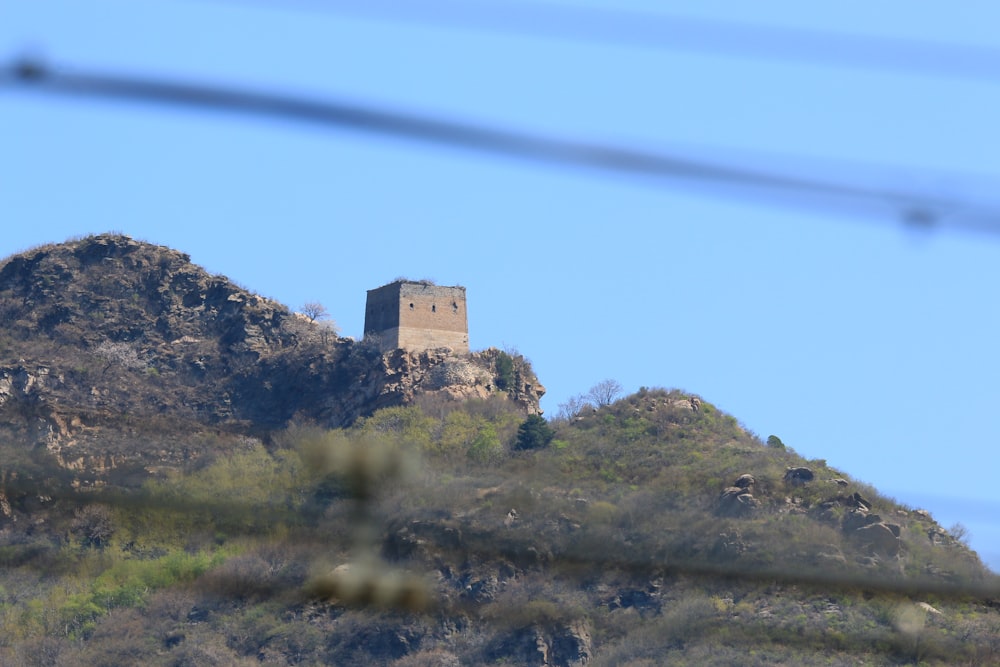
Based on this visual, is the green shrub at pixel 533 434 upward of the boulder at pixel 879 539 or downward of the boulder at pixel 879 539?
upward

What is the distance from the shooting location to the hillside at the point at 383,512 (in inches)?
1880

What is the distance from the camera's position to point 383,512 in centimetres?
3391

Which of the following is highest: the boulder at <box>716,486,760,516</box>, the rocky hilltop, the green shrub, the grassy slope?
the rocky hilltop

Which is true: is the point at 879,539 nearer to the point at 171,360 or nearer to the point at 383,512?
the point at 383,512

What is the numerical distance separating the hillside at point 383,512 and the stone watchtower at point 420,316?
30.8 inches

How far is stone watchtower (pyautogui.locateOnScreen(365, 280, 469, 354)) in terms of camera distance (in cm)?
8156

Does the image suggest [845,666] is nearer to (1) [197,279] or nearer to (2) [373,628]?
(2) [373,628]

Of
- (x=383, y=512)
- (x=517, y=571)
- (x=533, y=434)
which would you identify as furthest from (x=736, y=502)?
(x=383, y=512)

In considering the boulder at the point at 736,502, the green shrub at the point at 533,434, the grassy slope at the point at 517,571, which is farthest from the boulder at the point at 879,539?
the green shrub at the point at 533,434

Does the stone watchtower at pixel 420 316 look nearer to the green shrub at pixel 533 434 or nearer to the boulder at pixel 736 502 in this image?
the green shrub at pixel 533 434

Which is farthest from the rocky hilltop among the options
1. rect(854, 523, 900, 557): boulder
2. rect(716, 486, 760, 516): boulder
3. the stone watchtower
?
rect(854, 523, 900, 557): boulder

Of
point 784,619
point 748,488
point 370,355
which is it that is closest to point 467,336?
point 370,355

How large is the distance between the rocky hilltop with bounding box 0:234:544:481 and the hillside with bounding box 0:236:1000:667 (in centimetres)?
14

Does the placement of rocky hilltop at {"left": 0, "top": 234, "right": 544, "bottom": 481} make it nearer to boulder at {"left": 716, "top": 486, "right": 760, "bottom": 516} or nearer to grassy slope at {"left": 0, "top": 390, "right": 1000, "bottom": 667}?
grassy slope at {"left": 0, "top": 390, "right": 1000, "bottom": 667}
